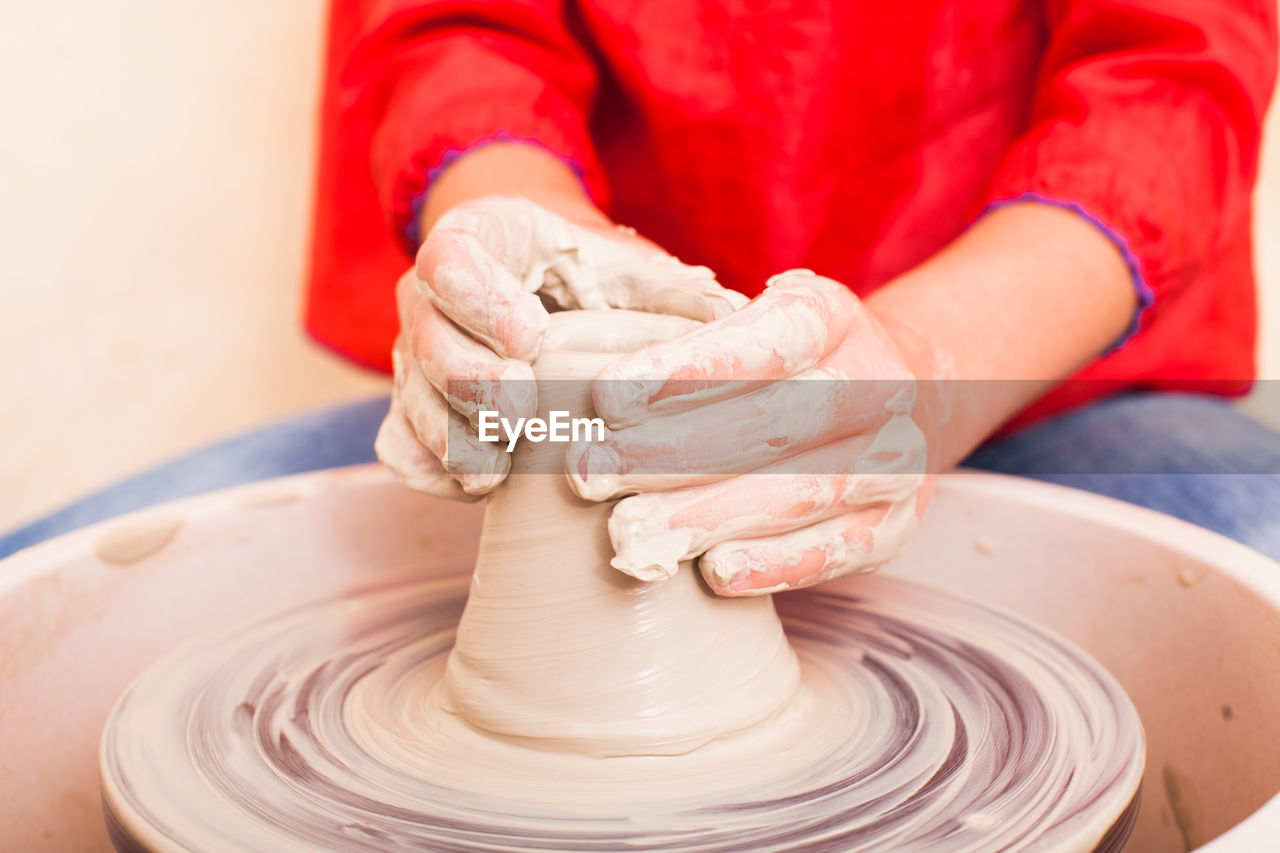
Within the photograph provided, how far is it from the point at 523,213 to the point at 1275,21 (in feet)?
2.83

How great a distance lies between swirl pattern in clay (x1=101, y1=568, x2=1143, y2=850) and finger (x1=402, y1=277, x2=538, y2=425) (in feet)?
0.75

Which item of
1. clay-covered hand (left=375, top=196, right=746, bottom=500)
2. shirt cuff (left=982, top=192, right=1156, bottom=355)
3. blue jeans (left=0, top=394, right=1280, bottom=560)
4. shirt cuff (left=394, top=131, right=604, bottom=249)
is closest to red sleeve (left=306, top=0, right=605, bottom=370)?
shirt cuff (left=394, top=131, right=604, bottom=249)

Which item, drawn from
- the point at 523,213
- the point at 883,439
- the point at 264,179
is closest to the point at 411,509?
the point at 523,213

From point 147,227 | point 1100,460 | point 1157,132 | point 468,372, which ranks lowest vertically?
point 147,227

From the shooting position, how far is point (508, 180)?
3.54 feet

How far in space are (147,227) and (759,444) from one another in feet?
6.27

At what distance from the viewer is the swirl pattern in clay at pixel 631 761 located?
2.05 feet

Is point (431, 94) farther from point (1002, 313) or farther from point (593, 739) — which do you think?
point (593, 739)

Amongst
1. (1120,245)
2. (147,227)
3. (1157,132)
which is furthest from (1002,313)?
(147,227)

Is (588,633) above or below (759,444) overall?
below

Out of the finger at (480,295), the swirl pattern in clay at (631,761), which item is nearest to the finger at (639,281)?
the finger at (480,295)

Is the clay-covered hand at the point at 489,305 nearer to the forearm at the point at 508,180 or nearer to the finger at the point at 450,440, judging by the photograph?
the finger at the point at 450,440

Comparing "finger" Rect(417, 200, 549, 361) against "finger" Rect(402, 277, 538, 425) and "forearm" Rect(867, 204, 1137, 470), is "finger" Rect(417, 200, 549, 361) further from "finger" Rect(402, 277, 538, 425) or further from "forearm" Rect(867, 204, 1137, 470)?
"forearm" Rect(867, 204, 1137, 470)

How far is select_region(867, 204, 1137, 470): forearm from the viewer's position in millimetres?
905
